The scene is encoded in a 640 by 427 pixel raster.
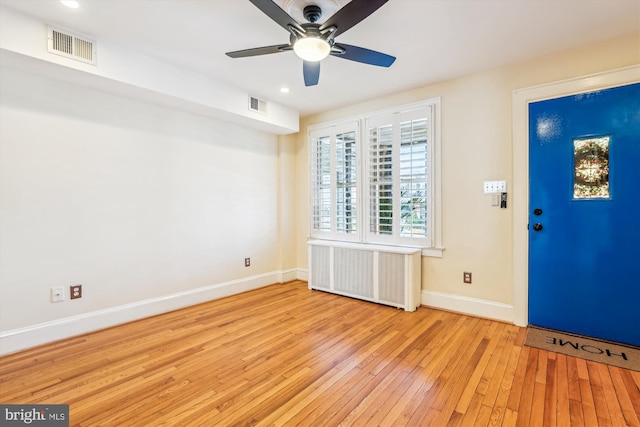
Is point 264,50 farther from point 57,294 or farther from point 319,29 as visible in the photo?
point 57,294

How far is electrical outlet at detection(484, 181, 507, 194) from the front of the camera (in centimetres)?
307

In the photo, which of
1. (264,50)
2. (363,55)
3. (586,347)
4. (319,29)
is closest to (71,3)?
(264,50)

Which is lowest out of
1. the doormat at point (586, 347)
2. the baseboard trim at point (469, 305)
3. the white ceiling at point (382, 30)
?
the doormat at point (586, 347)

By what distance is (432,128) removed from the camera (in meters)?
3.48

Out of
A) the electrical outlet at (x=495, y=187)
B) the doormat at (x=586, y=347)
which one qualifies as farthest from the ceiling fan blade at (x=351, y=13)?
the doormat at (x=586, y=347)

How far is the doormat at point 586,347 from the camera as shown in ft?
7.55

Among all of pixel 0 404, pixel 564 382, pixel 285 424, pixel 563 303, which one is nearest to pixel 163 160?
pixel 0 404

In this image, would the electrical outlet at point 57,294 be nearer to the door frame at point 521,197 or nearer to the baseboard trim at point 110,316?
the baseboard trim at point 110,316

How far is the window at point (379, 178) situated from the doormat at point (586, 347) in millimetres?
1242

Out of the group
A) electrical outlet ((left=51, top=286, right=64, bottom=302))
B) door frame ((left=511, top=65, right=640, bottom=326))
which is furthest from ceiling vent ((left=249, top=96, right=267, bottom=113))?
door frame ((left=511, top=65, right=640, bottom=326))

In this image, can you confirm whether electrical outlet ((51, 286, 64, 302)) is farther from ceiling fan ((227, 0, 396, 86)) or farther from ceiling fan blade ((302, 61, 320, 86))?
ceiling fan blade ((302, 61, 320, 86))

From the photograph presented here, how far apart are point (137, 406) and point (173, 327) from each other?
4.09 feet

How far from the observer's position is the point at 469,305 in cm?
328

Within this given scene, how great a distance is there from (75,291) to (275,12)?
9.63ft
